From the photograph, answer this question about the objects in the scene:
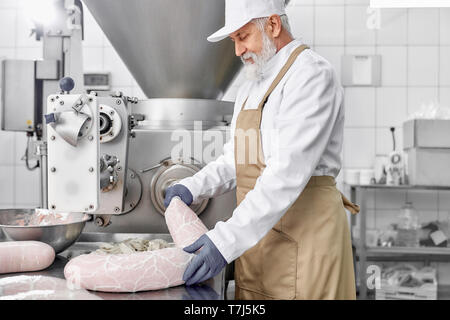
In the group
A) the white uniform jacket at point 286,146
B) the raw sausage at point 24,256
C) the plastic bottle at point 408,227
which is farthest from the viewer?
the plastic bottle at point 408,227

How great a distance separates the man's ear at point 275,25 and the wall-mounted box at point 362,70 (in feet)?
7.05

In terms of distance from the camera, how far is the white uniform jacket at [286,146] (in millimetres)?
1022

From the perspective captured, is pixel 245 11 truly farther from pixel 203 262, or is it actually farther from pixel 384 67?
pixel 384 67

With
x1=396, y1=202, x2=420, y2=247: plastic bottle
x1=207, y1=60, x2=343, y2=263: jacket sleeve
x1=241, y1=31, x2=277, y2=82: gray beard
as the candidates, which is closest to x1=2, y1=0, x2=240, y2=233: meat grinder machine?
x1=241, y1=31, x2=277, y2=82: gray beard

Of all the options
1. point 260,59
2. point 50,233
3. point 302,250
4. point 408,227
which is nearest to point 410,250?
point 408,227

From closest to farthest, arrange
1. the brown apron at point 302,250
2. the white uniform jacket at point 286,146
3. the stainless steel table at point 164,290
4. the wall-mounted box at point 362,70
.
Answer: the stainless steel table at point 164,290 → the white uniform jacket at point 286,146 → the brown apron at point 302,250 → the wall-mounted box at point 362,70

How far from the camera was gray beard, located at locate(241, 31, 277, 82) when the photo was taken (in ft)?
4.21

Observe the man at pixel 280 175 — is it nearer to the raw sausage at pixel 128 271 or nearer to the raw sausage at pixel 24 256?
the raw sausage at pixel 128 271

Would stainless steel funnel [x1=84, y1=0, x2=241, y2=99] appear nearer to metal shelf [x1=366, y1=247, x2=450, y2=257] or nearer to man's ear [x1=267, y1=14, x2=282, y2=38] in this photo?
man's ear [x1=267, y1=14, x2=282, y2=38]

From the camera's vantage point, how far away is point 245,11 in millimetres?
1224

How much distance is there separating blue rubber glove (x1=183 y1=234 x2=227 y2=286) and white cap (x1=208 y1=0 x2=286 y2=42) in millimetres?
620

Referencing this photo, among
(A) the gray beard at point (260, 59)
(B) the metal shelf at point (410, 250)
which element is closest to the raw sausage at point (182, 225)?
(A) the gray beard at point (260, 59)

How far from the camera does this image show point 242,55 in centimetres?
133

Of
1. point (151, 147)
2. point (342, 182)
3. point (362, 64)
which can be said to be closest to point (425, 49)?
point (362, 64)
